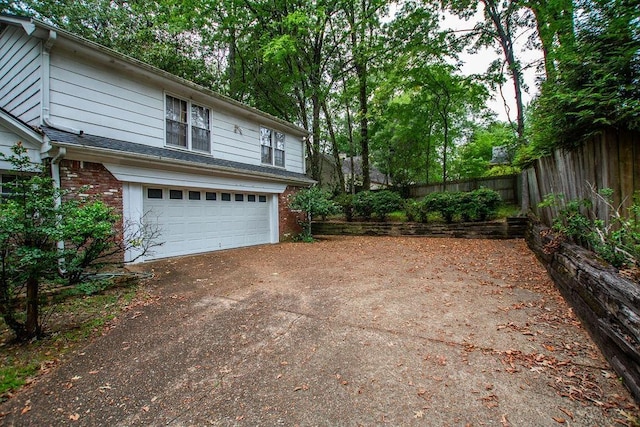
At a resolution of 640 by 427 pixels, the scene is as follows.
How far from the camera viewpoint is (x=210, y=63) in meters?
15.4

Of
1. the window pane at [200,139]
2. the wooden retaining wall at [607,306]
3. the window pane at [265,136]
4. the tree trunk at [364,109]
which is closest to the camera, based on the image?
the wooden retaining wall at [607,306]

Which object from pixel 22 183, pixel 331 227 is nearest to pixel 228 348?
pixel 22 183

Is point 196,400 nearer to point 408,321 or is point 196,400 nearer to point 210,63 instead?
point 408,321

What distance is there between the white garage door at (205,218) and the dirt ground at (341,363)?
2924mm

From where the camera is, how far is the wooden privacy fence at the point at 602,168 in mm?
3207

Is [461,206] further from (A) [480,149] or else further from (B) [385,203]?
(A) [480,149]

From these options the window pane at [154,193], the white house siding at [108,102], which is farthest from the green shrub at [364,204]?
the window pane at [154,193]

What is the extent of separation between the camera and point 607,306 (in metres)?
2.36

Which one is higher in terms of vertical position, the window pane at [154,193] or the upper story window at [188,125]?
the upper story window at [188,125]

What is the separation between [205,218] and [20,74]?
497 cm

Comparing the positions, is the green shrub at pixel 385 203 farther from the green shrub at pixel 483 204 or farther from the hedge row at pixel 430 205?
the green shrub at pixel 483 204

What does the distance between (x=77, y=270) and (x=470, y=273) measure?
6.23m

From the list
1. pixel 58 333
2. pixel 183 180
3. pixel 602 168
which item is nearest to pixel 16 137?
pixel 183 180

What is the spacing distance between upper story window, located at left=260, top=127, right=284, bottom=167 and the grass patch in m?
6.96
